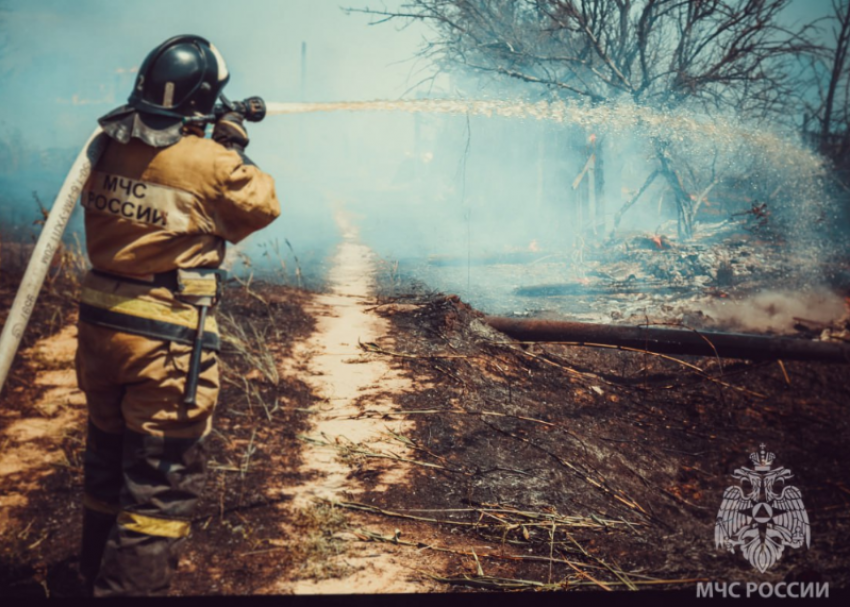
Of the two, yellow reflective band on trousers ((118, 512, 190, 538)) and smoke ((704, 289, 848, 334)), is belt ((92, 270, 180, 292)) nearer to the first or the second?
yellow reflective band on trousers ((118, 512, 190, 538))

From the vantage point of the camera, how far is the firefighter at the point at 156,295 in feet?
6.79

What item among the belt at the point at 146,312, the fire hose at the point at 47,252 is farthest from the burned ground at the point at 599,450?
the fire hose at the point at 47,252

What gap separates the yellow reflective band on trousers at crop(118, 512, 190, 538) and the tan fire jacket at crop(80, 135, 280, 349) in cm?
69

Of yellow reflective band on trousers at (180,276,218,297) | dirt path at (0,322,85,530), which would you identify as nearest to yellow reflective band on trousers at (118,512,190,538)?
yellow reflective band on trousers at (180,276,218,297)

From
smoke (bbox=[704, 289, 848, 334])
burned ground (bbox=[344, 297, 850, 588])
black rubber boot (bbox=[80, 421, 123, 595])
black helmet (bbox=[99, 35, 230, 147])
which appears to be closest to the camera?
black helmet (bbox=[99, 35, 230, 147])

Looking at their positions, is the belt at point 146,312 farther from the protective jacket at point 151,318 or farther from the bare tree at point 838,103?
the bare tree at point 838,103

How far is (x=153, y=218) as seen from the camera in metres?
2.06

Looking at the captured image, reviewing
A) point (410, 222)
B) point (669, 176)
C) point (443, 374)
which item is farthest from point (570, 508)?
point (410, 222)

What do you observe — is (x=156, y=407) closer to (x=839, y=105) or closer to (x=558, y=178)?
(x=558, y=178)

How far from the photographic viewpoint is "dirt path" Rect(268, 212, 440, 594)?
8.15ft

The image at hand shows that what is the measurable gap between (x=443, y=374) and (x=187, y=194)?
2.72 m

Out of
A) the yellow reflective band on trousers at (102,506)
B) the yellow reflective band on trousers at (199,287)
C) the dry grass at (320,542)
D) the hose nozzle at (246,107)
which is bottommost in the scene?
the dry grass at (320,542)

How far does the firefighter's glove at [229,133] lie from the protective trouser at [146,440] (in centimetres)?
86

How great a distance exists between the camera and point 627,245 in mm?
9906
